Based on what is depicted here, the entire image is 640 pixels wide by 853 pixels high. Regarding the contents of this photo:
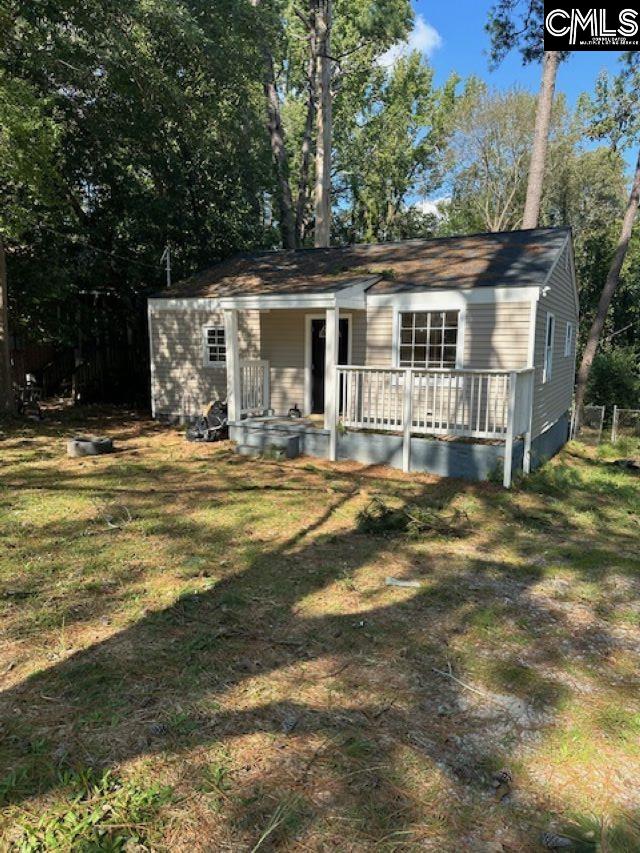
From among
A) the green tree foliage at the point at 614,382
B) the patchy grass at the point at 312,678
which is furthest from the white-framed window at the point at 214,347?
the green tree foliage at the point at 614,382

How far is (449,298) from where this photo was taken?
872 centimetres

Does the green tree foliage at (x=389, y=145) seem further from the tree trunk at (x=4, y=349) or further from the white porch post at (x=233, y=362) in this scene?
the tree trunk at (x=4, y=349)

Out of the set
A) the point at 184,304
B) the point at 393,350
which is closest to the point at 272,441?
the point at 393,350

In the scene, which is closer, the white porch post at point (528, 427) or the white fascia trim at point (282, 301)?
the white porch post at point (528, 427)

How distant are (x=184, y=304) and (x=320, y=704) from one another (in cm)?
1026

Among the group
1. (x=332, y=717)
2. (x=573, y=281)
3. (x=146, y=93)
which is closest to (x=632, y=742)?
(x=332, y=717)

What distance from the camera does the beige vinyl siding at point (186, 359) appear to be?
11.5 metres

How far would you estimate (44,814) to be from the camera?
2164mm

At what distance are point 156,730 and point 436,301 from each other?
24.9 feet

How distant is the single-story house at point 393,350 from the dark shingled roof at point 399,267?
5cm

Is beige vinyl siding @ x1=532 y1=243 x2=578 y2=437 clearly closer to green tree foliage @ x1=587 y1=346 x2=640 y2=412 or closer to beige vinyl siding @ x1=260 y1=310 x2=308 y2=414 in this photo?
green tree foliage @ x1=587 y1=346 x2=640 y2=412

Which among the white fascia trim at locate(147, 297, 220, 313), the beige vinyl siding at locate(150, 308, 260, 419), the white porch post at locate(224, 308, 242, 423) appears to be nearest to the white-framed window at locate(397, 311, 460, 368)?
the white porch post at locate(224, 308, 242, 423)

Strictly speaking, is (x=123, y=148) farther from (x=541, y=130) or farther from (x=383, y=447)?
(x=383, y=447)

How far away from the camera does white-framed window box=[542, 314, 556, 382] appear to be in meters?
9.41
